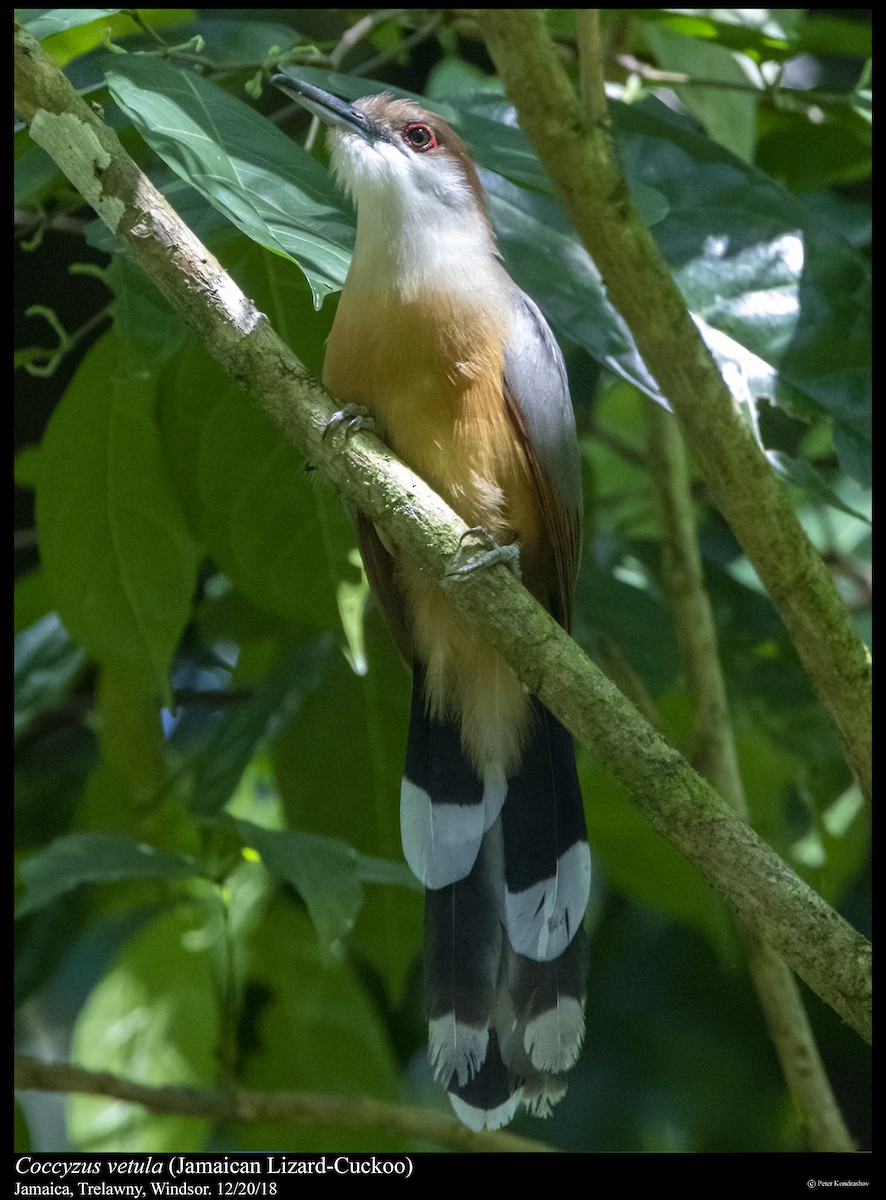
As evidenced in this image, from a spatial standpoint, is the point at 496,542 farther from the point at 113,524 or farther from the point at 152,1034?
the point at 152,1034

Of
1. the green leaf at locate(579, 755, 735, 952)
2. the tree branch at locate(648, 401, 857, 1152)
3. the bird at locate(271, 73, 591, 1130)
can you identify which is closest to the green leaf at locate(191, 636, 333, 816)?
the bird at locate(271, 73, 591, 1130)

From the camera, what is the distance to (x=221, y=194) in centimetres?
131

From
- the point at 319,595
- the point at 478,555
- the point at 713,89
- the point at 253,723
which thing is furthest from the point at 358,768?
the point at 713,89

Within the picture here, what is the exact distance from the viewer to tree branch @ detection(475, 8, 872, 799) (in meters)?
1.55

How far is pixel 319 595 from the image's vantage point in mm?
1890

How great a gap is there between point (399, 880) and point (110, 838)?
494 mm

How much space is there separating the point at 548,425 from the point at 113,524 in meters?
0.73

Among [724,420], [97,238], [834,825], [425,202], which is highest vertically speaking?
[97,238]

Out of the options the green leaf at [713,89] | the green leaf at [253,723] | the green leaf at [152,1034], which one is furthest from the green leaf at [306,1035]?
the green leaf at [713,89]

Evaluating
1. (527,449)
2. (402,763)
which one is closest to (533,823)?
(402,763)

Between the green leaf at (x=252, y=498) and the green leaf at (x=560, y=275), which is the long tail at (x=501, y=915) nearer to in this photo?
the green leaf at (x=252, y=498)

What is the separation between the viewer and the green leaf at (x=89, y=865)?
1806mm

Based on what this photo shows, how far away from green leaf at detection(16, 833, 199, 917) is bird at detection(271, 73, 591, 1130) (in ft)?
1.33
